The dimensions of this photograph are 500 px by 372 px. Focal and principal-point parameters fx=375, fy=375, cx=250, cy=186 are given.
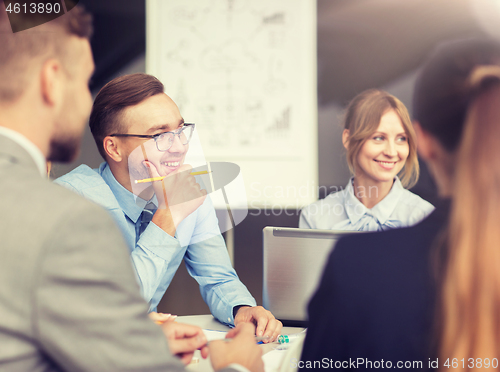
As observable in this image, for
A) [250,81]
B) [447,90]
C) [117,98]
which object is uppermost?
[250,81]

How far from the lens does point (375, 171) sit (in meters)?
2.51

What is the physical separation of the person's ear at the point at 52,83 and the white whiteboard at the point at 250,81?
210cm

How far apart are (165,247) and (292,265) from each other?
1.77ft

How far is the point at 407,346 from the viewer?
2.15 ft

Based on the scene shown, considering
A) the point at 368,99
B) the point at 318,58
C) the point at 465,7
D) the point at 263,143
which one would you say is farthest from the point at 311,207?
the point at 465,7

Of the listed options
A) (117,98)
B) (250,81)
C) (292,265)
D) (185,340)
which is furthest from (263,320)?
(250,81)

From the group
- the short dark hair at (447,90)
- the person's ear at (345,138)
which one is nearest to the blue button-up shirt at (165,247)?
the short dark hair at (447,90)

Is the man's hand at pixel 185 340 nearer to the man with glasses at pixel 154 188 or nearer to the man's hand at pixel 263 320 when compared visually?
the man's hand at pixel 263 320

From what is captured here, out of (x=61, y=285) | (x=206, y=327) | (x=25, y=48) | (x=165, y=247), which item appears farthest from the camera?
(x=165, y=247)

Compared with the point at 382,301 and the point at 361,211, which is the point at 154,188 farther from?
the point at 361,211

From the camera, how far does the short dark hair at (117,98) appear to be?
169 centimetres

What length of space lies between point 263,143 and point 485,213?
2154 mm

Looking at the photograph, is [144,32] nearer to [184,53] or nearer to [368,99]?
[184,53]

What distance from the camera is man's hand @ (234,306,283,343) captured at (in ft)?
3.72
